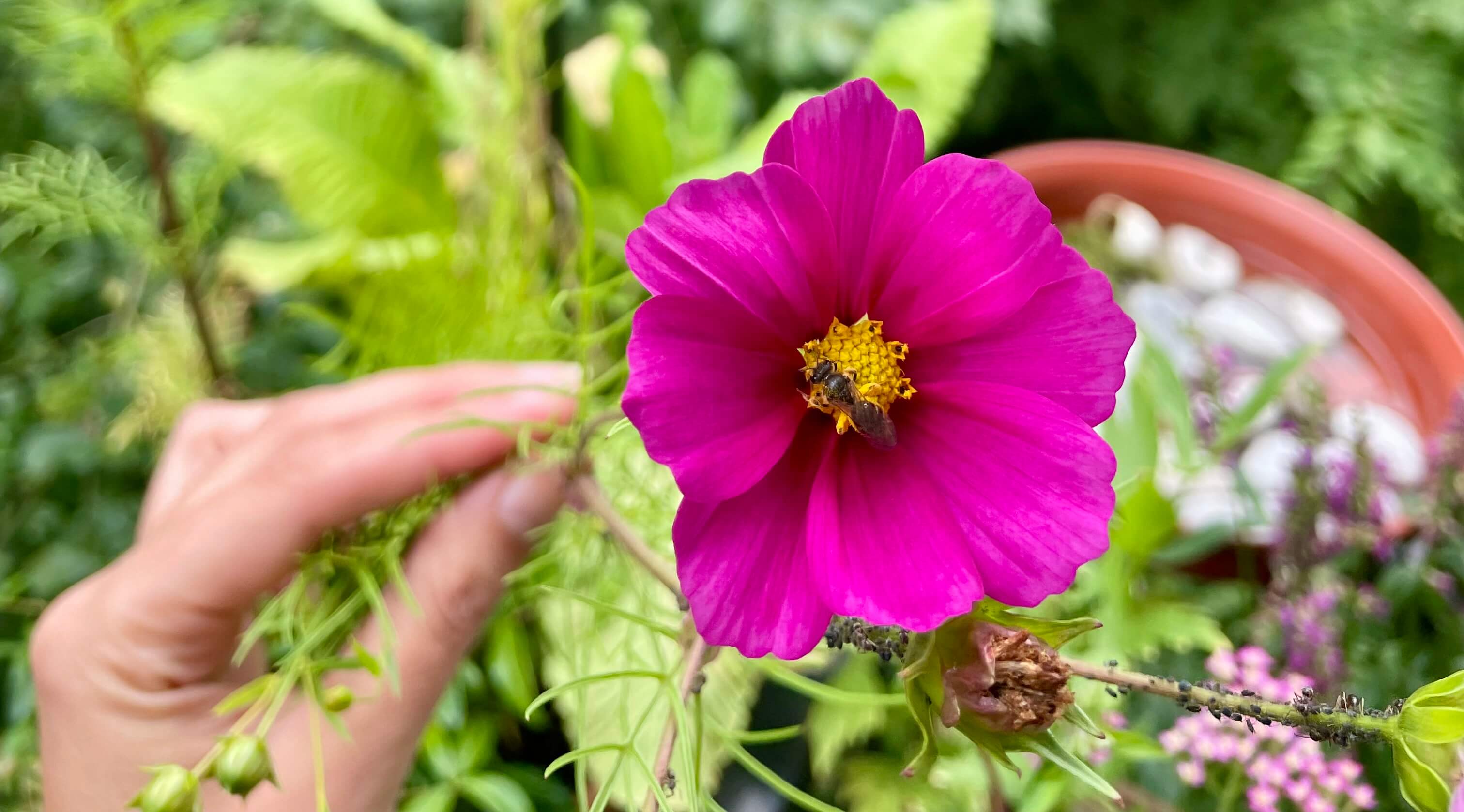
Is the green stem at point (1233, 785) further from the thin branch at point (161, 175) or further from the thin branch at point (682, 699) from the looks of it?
the thin branch at point (161, 175)

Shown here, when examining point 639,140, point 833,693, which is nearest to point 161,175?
point 639,140

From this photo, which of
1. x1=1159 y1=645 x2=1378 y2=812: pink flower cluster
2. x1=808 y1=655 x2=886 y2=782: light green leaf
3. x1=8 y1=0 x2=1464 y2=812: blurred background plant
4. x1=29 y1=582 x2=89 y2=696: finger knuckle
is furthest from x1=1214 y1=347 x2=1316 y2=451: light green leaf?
x1=29 y1=582 x2=89 y2=696: finger knuckle

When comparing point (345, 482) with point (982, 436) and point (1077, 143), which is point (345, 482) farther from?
point (1077, 143)

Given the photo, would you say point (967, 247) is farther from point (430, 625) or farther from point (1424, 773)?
point (430, 625)

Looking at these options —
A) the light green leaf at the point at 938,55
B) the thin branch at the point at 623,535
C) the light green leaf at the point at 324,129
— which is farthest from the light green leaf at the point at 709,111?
the thin branch at the point at 623,535

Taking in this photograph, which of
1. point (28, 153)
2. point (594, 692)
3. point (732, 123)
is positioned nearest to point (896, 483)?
point (594, 692)
